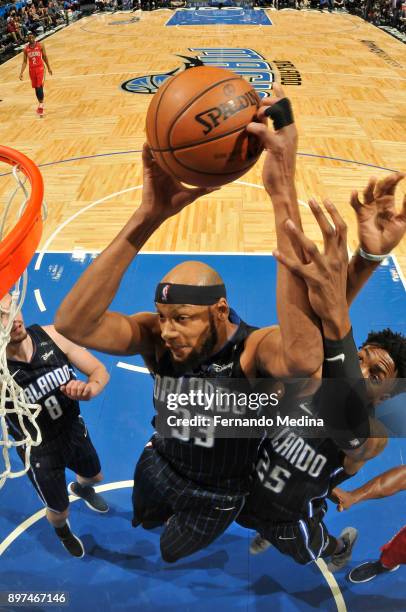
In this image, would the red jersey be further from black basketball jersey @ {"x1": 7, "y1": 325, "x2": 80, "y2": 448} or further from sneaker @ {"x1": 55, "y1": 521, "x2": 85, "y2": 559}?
sneaker @ {"x1": 55, "y1": 521, "x2": 85, "y2": 559}

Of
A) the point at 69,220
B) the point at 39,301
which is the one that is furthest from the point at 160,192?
the point at 69,220

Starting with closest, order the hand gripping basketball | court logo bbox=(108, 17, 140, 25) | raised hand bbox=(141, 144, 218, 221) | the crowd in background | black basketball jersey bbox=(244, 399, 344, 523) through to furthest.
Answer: the hand gripping basketball
raised hand bbox=(141, 144, 218, 221)
black basketball jersey bbox=(244, 399, 344, 523)
the crowd in background
court logo bbox=(108, 17, 140, 25)

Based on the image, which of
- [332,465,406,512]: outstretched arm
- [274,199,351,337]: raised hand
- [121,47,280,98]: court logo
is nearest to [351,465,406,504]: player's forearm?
[332,465,406,512]: outstretched arm

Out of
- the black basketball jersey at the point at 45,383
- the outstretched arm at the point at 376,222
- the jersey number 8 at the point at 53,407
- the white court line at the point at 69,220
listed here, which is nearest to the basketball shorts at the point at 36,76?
the white court line at the point at 69,220

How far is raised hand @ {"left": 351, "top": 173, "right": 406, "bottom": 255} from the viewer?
2109mm

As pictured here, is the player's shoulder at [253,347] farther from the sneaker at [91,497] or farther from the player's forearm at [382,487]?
the sneaker at [91,497]

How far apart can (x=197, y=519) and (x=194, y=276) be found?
144cm

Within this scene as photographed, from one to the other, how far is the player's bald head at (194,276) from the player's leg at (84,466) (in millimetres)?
1512

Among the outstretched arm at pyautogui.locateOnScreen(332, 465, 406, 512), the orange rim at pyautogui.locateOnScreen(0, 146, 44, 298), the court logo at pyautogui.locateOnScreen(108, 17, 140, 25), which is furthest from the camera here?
the court logo at pyautogui.locateOnScreen(108, 17, 140, 25)

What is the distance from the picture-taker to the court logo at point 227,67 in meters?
13.8

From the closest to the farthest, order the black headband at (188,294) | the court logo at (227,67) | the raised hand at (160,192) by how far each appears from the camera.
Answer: the raised hand at (160,192), the black headband at (188,294), the court logo at (227,67)

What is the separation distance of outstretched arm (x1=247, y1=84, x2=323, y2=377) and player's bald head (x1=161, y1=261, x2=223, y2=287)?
70cm

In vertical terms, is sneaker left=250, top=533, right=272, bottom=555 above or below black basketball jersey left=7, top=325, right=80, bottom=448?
below

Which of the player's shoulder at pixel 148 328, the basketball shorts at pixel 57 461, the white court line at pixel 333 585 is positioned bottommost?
the white court line at pixel 333 585
